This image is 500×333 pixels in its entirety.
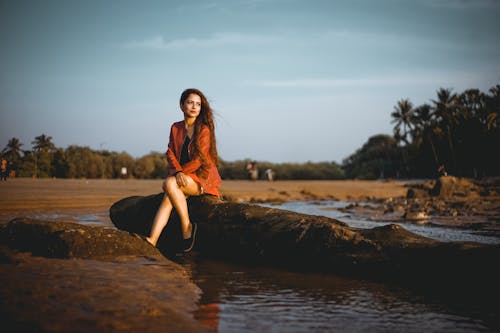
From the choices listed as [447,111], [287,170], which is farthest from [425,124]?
[287,170]

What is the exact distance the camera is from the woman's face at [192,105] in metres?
4.82

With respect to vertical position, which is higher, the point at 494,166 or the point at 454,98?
the point at 454,98

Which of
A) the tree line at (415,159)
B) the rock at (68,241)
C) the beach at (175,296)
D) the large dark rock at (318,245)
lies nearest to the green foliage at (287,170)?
the tree line at (415,159)

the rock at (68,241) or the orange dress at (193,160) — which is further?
the orange dress at (193,160)

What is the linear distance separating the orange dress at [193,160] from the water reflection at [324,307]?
1.50 meters

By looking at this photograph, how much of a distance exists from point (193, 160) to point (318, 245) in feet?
5.86

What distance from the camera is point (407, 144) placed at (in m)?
62.6

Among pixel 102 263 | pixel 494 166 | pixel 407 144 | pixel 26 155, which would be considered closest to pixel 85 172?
pixel 26 155

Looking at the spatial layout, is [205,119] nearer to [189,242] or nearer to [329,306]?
[189,242]

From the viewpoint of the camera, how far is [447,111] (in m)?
52.8

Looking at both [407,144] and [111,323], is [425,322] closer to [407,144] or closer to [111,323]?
[111,323]

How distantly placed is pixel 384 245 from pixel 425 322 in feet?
3.77

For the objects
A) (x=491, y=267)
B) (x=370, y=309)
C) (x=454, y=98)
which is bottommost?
(x=370, y=309)

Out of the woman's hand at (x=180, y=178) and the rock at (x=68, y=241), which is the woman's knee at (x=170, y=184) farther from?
the rock at (x=68, y=241)
